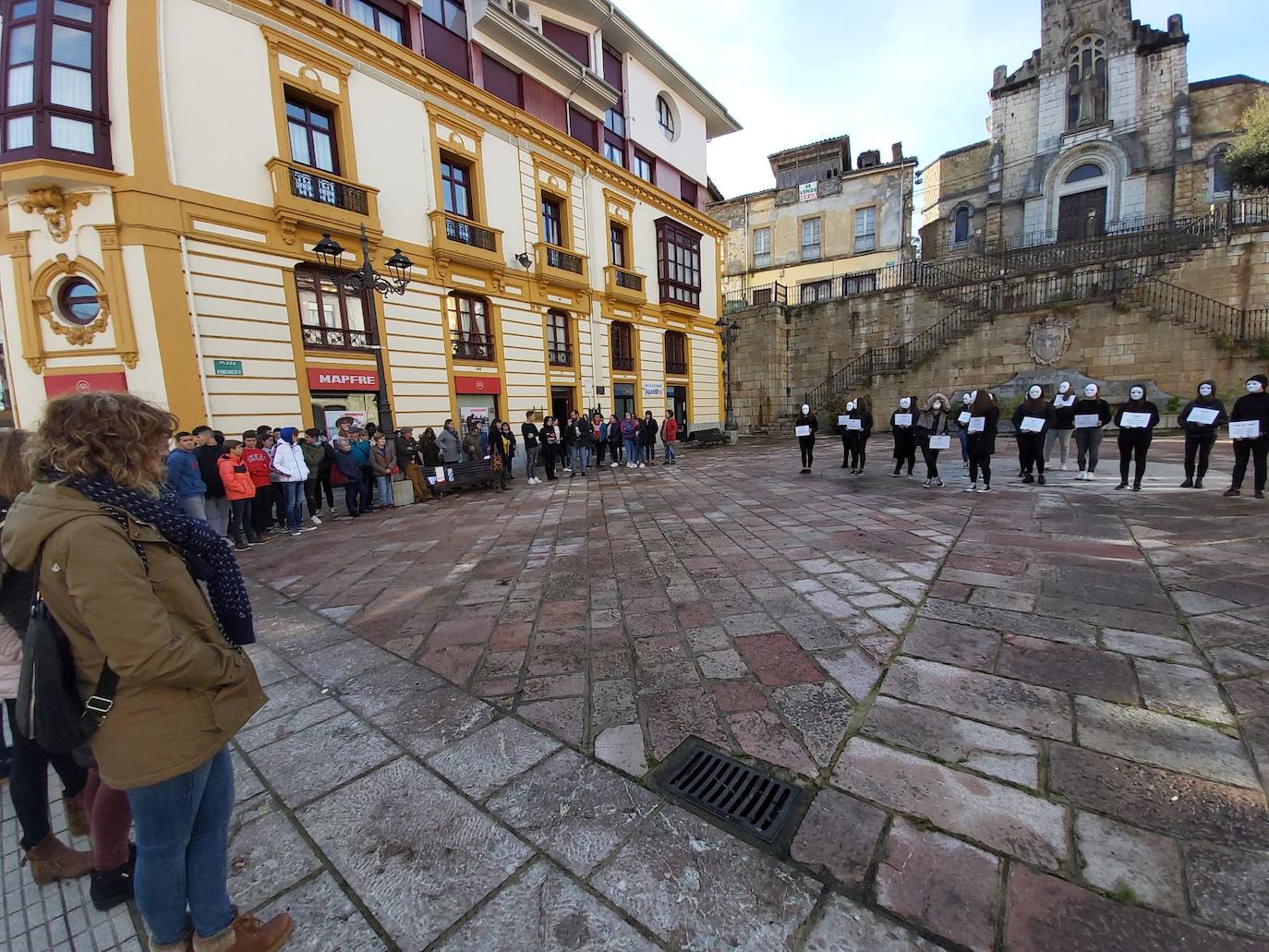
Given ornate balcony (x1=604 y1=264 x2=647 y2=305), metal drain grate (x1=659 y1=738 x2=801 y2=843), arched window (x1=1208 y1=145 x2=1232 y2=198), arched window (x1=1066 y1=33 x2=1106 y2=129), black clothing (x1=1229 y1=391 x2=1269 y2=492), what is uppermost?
arched window (x1=1066 y1=33 x2=1106 y2=129)

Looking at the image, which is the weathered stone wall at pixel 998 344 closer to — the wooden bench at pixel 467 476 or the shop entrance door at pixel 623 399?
the shop entrance door at pixel 623 399

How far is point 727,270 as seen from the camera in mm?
30531

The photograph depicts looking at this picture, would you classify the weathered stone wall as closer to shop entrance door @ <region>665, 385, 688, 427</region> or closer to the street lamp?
the street lamp

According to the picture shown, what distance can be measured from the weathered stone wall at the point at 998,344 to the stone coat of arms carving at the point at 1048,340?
12 cm

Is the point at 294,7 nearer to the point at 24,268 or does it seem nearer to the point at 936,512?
the point at 24,268

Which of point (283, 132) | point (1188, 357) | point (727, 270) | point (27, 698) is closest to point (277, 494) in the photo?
point (283, 132)

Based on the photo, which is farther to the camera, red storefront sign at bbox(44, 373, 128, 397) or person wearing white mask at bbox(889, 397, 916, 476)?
person wearing white mask at bbox(889, 397, 916, 476)

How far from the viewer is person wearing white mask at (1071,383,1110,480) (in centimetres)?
812

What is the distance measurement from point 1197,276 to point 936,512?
57.3ft

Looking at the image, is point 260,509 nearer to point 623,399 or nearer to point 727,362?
point 623,399

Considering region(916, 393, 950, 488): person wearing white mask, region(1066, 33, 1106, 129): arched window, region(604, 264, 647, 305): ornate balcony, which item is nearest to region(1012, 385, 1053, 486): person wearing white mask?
region(916, 393, 950, 488): person wearing white mask

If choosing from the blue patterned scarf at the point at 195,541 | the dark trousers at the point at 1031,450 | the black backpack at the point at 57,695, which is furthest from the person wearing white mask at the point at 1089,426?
the black backpack at the point at 57,695

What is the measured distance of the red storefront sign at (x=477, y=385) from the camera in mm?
13289

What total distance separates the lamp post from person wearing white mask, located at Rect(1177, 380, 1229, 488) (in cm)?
1215
